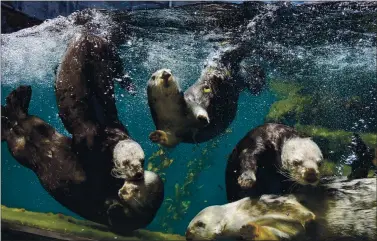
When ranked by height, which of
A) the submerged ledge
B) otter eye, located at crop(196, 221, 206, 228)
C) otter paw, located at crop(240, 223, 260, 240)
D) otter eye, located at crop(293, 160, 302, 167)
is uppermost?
otter eye, located at crop(293, 160, 302, 167)

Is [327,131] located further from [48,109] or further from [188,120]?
[48,109]

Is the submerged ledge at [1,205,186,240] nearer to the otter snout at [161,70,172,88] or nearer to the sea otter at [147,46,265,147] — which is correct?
the sea otter at [147,46,265,147]

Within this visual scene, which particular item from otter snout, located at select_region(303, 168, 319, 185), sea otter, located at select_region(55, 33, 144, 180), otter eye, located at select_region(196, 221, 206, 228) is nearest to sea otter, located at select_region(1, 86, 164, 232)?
sea otter, located at select_region(55, 33, 144, 180)

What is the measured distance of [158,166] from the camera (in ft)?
12.1

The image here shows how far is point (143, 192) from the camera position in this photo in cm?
357

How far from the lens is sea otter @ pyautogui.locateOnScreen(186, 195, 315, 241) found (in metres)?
3.12

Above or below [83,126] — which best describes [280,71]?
above

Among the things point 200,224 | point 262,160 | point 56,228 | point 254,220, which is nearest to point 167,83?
point 262,160

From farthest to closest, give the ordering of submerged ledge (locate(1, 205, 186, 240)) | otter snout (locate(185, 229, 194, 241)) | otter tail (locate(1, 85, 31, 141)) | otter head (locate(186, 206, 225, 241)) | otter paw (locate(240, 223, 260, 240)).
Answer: otter tail (locate(1, 85, 31, 141)) < submerged ledge (locate(1, 205, 186, 240)) < otter snout (locate(185, 229, 194, 241)) < otter head (locate(186, 206, 225, 241)) < otter paw (locate(240, 223, 260, 240))

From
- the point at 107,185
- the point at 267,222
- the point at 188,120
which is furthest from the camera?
the point at 107,185

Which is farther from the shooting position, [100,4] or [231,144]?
[100,4]

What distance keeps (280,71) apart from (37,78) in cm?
205

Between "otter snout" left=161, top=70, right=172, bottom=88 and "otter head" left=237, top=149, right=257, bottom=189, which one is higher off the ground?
"otter snout" left=161, top=70, right=172, bottom=88

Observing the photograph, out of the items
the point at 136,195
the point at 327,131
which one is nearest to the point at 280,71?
the point at 327,131
